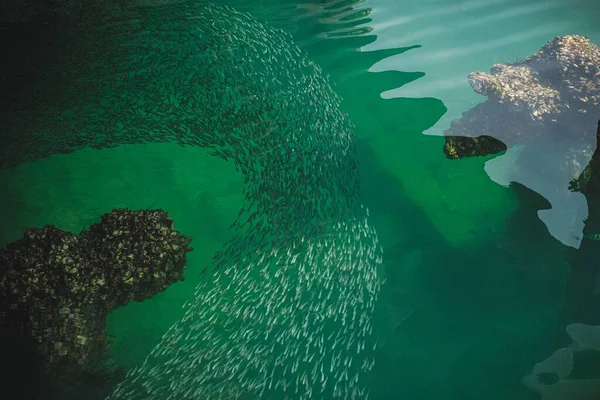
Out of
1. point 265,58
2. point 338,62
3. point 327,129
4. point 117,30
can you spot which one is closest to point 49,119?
point 117,30

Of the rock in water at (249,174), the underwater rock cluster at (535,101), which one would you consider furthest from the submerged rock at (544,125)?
the rock in water at (249,174)

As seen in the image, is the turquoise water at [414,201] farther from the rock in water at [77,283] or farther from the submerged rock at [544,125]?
the rock in water at [77,283]

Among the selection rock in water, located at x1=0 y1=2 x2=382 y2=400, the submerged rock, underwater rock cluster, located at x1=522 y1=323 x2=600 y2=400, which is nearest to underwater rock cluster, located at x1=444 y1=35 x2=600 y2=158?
the submerged rock

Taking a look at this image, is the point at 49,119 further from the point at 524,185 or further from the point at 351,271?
the point at 524,185

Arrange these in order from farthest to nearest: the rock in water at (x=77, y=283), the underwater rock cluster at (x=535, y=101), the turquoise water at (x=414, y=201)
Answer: the underwater rock cluster at (x=535, y=101) < the turquoise water at (x=414, y=201) < the rock in water at (x=77, y=283)

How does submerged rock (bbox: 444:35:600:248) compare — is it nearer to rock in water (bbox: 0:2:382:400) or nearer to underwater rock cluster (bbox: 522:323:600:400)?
underwater rock cluster (bbox: 522:323:600:400)

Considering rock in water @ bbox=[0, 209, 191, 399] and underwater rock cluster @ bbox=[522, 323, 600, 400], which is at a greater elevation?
rock in water @ bbox=[0, 209, 191, 399]
